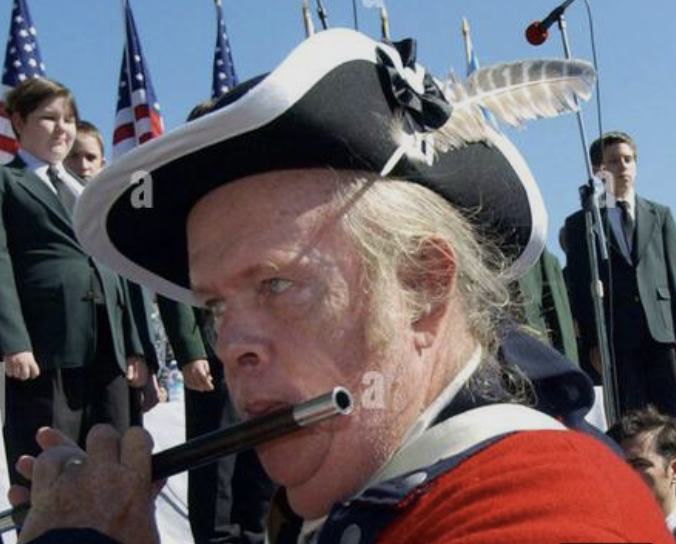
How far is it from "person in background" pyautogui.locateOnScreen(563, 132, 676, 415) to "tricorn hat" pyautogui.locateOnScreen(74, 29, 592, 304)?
460 centimetres

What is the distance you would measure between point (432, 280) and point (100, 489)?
0.51m

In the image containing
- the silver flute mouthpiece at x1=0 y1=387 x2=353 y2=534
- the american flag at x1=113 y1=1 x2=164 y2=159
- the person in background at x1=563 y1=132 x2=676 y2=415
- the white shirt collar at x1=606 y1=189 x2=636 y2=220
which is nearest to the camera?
the silver flute mouthpiece at x1=0 y1=387 x2=353 y2=534

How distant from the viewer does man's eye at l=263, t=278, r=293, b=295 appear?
148 cm

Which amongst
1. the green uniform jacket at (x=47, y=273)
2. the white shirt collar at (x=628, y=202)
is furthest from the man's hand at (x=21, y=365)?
the white shirt collar at (x=628, y=202)

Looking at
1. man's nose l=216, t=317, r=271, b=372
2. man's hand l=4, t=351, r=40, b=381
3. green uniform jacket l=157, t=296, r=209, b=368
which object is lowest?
green uniform jacket l=157, t=296, r=209, b=368

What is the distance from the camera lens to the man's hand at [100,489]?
1.42 m

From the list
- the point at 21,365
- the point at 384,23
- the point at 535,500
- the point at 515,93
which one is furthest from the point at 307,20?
the point at 535,500

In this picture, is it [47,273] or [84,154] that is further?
[84,154]

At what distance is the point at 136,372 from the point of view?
433cm

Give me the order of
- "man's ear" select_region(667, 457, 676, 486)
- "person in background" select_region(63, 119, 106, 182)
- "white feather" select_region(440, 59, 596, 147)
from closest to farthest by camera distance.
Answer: "white feather" select_region(440, 59, 596, 147) < "man's ear" select_region(667, 457, 676, 486) < "person in background" select_region(63, 119, 106, 182)

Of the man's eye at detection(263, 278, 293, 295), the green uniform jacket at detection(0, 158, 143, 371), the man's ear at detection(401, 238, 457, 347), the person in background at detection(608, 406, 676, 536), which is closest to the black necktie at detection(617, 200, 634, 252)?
the person in background at detection(608, 406, 676, 536)

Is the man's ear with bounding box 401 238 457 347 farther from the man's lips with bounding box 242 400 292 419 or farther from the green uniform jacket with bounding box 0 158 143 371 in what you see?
the green uniform jacket with bounding box 0 158 143 371

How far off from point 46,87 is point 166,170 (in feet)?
9.58

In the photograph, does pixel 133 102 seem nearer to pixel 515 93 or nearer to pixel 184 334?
pixel 184 334
